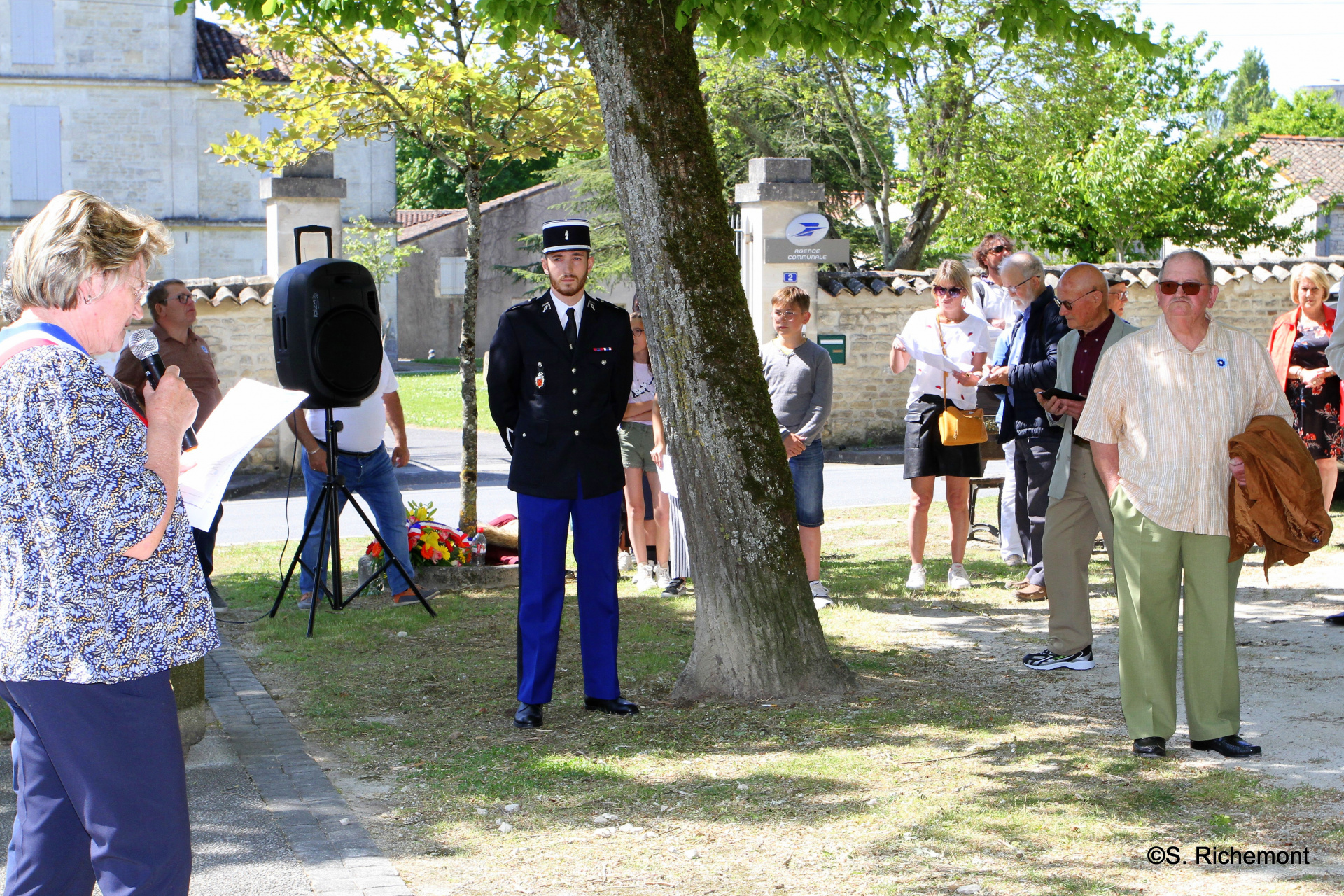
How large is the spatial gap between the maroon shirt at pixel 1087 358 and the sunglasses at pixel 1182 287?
1.38 metres

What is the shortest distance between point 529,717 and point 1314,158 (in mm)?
57617

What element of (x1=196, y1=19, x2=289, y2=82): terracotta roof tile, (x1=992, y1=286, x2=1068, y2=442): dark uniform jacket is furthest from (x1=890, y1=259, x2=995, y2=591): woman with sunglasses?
(x1=196, y1=19, x2=289, y2=82): terracotta roof tile

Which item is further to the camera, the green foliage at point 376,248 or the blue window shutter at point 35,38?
the green foliage at point 376,248

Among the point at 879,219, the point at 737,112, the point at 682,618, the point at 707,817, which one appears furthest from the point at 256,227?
the point at 707,817

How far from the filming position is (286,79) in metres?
37.3

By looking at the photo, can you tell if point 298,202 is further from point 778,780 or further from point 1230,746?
point 1230,746

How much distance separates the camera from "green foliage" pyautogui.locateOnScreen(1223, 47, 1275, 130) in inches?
4124

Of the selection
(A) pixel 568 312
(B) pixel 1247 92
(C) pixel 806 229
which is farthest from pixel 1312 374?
(B) pixel 1247 92

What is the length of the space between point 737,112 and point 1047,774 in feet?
87.5

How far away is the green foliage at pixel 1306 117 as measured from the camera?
74.0m

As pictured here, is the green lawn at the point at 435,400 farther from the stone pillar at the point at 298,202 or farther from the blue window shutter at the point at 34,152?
the blue window shutter at the point at 34,152

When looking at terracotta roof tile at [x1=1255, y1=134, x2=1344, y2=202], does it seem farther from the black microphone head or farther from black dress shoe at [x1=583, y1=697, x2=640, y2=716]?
the black microphone head

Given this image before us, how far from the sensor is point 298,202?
15461 millimetres

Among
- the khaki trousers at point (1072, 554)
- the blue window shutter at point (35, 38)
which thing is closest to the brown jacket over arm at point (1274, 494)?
the khaki trousers at point (1072, 554)
